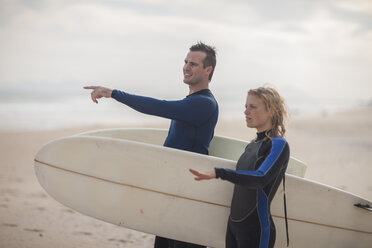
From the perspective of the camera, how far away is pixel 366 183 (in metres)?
5.33

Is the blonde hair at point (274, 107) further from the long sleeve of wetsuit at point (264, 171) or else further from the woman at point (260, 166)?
the long sleeve of wetsuit at point (264, 171)

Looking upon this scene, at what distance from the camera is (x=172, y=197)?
2.38 m

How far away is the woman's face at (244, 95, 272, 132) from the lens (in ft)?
6.23

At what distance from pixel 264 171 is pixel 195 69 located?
90 centimetres

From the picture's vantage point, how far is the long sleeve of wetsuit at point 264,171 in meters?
1.63

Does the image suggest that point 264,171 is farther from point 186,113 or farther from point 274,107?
point 186,113

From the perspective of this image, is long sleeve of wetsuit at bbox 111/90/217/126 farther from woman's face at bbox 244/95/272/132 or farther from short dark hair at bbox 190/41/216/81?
woman's face at bbox 244/95/272/132

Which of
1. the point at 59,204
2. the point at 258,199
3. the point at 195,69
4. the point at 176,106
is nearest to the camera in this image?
the point at 258,199

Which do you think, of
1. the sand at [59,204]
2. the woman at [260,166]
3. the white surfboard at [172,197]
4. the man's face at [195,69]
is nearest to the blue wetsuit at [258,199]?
the woman at [260,166]

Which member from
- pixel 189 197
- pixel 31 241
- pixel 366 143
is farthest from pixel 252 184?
pixel 366 143

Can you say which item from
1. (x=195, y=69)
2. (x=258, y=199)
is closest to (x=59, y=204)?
(x=195, y=69)

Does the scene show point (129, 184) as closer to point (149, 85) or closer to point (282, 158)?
point (282, 158)

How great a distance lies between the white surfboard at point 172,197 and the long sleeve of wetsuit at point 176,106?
8.4 inches

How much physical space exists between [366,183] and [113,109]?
15.6 m
